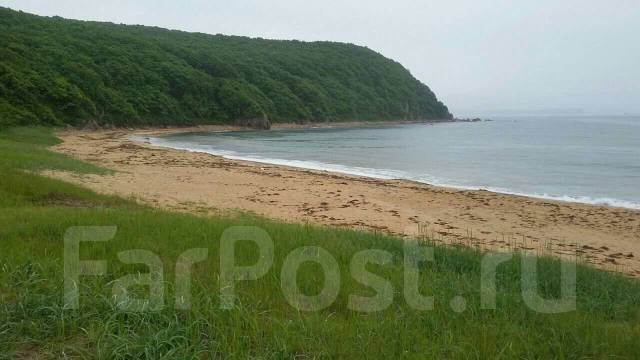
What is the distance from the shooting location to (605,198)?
63.3 ft

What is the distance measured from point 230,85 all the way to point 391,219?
6959 centimetres

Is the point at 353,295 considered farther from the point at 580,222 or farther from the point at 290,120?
the point at 290,120

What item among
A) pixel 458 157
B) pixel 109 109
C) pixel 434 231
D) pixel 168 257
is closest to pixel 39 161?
pixel 434 231

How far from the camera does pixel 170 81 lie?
239 feet

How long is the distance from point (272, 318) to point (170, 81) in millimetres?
72906

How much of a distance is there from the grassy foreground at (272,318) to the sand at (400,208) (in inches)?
188

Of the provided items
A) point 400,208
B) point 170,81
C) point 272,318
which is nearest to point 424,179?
point 400,208

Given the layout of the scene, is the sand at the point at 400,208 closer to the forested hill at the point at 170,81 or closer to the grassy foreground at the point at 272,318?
the grassy foreground at the point at 272,318

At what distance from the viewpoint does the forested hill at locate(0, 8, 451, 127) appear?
1884 inches

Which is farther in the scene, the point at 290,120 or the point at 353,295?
the point at 290,120

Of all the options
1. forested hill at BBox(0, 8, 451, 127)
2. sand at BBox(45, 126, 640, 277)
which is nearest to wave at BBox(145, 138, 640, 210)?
sand at BBox(45, 126, 640, 277)

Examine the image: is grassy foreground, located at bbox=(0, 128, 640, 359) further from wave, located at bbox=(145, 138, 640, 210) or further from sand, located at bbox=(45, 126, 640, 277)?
wave, located at bbox=(145, 138, 640, 210)

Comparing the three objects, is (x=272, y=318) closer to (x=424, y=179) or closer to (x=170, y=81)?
(x=424, y=179)

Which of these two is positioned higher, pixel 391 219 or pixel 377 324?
pixel 377 324
